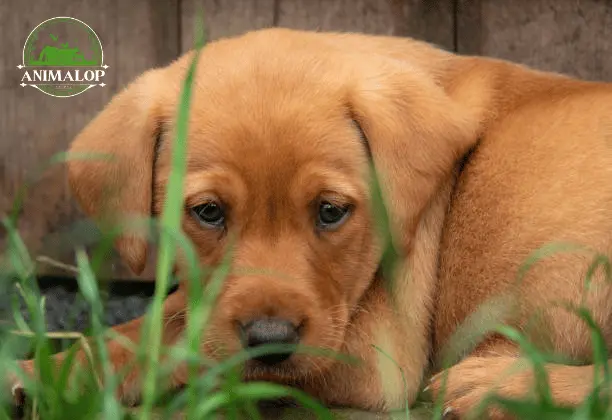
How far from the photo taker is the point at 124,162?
12.5 ft

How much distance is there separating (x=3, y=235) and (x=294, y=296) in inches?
104

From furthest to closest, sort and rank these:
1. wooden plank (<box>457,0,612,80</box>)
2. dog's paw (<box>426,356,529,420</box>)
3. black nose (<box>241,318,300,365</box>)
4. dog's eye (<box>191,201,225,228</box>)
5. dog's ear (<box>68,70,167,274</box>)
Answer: wooden plank (<box>457,0,612,80</box>) → dog's ear (<box>68,70,167,274</box>) → dog's eye (<box>191,201,225,228</box>) → dog's paw (<box>426,356,529,420</box>) → black nose (<box>241,318,300,365</box>)

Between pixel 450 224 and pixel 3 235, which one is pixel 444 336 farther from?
pixel 3 235

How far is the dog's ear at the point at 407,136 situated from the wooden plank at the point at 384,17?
4.31ft

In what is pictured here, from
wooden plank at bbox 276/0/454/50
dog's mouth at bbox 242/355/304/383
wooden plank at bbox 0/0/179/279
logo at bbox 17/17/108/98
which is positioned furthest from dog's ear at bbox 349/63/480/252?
logo at bbox 17/17/108/98

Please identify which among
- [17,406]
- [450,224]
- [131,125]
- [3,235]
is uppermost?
[131,125]

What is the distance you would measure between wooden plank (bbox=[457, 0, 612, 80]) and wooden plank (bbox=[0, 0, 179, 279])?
140 cm

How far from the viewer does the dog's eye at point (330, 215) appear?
365cm

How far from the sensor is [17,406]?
10.9 feet

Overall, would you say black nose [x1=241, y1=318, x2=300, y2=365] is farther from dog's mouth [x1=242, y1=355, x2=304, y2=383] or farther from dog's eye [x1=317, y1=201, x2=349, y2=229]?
dog's eye [x1=317, y1=201, x2=349, y2=229]

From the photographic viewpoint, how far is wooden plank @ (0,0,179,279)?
17.3 feet

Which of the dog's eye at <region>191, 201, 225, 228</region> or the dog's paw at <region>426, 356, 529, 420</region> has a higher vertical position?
the dog's eye at <region>191, 201, 225, 228</region>

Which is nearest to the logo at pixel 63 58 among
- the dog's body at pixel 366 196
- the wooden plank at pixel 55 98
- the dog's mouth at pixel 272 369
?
the wooden plank at pixel 55 98

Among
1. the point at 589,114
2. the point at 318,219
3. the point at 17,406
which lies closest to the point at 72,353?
→ the point at 17,406
